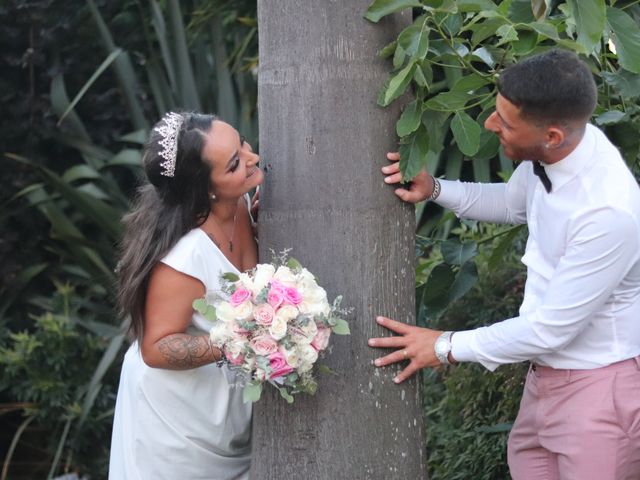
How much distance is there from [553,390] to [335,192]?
854 mm

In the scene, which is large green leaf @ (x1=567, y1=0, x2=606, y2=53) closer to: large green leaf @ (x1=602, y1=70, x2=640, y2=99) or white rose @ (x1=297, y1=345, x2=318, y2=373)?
large green leaf @ (x1=602, y1=70, x2=640, y2=99)

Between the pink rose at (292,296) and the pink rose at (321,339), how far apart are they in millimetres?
117

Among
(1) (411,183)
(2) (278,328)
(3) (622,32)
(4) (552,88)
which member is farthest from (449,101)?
(2) (278,328)

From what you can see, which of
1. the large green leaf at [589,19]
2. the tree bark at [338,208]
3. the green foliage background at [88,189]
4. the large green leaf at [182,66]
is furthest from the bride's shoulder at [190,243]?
the large green leaf at [182,66]

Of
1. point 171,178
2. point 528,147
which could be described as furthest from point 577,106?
point 171,178

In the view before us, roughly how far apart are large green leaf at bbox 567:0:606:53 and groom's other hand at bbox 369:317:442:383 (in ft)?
3.08

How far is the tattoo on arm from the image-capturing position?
330cm

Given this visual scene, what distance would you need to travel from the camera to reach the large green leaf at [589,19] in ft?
9.76

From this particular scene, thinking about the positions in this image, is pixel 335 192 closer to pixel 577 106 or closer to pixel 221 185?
pixel 221 185

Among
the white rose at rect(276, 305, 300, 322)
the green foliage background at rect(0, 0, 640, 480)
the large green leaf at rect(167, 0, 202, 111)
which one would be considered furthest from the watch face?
the large green leaf at rect(167, 0, 202, 111)

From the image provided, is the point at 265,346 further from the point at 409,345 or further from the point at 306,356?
the point at 409,345

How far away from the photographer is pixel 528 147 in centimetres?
300

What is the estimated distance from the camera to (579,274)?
2906mm

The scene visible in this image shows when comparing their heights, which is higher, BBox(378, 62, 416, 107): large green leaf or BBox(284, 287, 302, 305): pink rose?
BBox(378, 62, 416, 107): large green leaf
